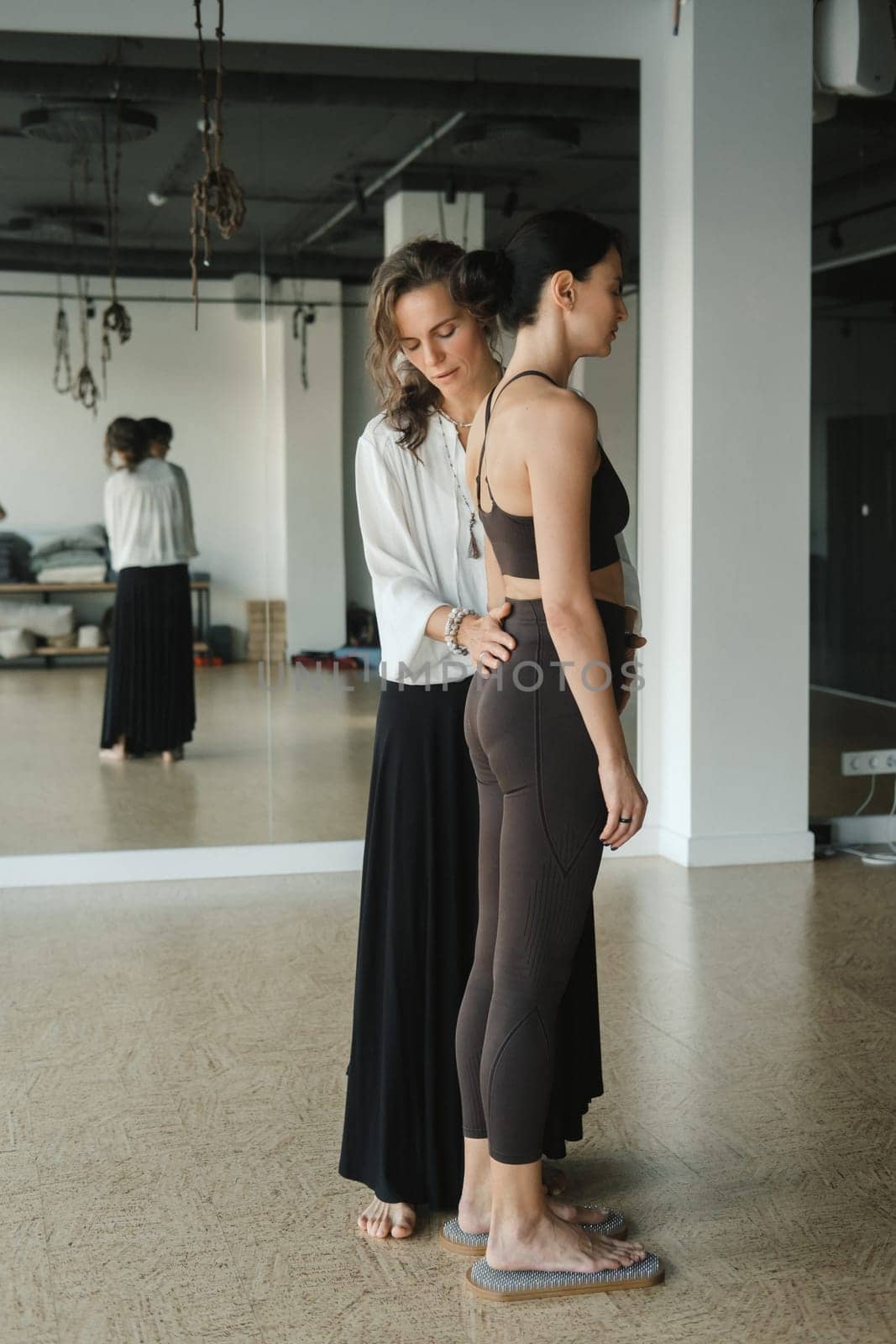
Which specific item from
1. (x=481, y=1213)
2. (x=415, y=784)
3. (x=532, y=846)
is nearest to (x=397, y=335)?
(x=415, y=784)

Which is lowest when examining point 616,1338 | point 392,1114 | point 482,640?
point 616,1338

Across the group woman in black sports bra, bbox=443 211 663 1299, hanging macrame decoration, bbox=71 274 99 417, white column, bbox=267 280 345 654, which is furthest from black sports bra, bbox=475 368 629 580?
hanging macrame decoration, bbox=71 274 99 417

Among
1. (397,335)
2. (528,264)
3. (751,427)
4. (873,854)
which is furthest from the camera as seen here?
(873,854)

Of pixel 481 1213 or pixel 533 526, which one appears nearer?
pixel 533 526

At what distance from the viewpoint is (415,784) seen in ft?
8.49

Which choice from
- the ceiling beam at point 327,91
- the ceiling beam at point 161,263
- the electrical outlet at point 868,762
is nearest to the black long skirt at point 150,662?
the ceiling beam at point 161,263

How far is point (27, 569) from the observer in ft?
16.4

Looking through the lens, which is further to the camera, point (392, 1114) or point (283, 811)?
point (283, 811)

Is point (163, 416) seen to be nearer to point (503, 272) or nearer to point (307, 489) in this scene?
point (307, 489)

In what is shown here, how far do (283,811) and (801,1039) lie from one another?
2344mm

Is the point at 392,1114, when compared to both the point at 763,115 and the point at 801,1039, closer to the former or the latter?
the point at 801,1039

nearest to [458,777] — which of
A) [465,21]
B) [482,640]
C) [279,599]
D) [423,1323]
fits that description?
[482,640]

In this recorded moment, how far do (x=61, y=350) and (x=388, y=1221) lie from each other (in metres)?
3.40

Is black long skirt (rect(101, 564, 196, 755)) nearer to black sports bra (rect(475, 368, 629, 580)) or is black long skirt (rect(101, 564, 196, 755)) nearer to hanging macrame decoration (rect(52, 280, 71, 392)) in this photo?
hanging macrame decoration (rect(52, 280, 71, 392))
